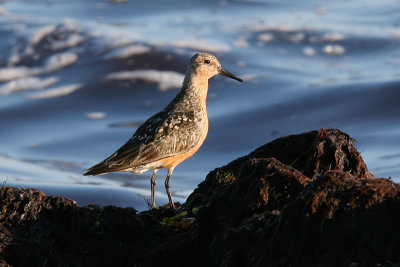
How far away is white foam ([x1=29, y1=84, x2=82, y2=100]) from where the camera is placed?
12.9 m

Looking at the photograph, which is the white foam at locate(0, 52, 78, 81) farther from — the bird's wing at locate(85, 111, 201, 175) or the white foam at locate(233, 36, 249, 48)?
the bird's wing at locate(85, 111, 201, 175)

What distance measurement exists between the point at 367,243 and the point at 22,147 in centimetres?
815

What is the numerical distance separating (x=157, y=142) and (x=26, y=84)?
6.89 meters

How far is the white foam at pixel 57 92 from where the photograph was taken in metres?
12.9

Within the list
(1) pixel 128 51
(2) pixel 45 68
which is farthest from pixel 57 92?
(1) pixel 128 51

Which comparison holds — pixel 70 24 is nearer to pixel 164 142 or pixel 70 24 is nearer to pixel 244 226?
pixel 164 142

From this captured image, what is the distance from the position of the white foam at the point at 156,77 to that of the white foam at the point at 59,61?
1.05 meters

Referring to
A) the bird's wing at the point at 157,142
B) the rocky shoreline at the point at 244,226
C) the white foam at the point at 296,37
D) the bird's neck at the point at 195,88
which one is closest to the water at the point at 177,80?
the white foam at the point at 296,37

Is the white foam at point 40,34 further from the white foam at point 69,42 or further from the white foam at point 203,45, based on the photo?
the white foam at point 203,45

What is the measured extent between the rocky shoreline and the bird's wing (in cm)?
203

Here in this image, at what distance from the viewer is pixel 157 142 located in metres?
7.14

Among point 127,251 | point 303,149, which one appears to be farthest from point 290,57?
point 127,251

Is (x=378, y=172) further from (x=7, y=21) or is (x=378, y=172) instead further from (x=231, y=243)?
(x=7, y=21)

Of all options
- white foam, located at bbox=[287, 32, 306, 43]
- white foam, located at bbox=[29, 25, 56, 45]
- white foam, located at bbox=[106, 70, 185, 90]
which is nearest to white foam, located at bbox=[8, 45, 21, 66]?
white foam, located at bbox=[29, 25, 56, 45]
